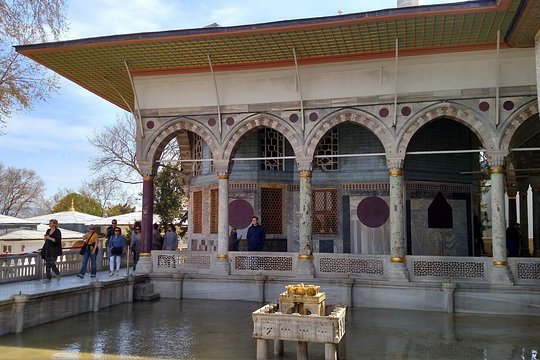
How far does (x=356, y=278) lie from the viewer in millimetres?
9344

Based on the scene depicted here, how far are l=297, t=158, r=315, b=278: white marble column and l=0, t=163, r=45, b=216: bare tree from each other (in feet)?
112

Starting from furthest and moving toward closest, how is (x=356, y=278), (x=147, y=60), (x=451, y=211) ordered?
(x=451, y=211), (x=147, y=60), (x=356, y=278)

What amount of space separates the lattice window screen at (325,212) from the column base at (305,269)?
2022 mm

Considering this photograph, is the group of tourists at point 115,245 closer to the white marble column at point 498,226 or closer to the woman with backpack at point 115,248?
the woman with backpack at point 115,248

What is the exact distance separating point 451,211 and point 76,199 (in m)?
29.7

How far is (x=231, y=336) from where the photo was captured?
22.7ft

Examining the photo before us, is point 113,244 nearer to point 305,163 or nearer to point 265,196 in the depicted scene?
point 265,196

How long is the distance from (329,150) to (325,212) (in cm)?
150

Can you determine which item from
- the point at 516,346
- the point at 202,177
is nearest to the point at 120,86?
the point at 202,177

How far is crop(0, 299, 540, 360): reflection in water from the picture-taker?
19.6 ft

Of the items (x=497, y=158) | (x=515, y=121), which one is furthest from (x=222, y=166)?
(x=515, y=121)

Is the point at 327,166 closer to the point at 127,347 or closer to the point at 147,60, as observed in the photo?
the point at 147,60

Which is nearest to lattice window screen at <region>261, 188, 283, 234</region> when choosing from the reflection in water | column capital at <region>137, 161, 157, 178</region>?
column capital at <region>137, 161, 157, 178</region>

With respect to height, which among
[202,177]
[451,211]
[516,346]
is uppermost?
[202,177]
